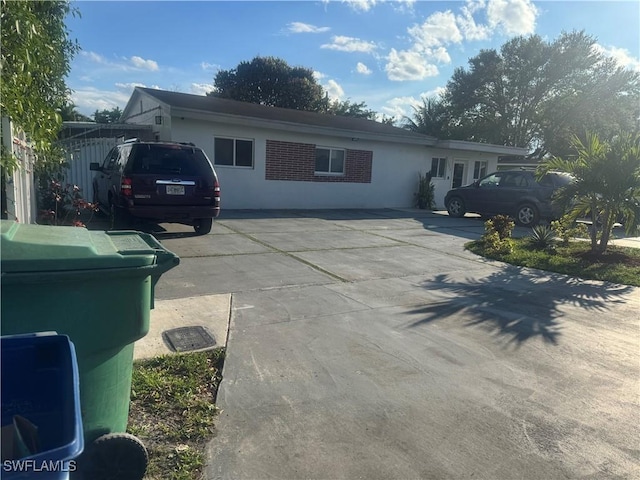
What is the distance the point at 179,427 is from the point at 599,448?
2572 mm

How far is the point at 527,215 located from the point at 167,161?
10.6 m

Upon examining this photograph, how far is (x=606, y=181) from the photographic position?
801cm

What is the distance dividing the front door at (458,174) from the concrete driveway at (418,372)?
533 inches

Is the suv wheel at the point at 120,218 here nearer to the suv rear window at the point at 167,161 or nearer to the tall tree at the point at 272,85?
the suv rear window at the point at 167,161

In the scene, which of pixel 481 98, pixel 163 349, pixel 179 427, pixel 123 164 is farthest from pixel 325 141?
pixel 481 98

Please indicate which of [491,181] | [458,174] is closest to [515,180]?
[491,181]

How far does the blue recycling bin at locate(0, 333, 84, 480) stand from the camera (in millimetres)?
1416

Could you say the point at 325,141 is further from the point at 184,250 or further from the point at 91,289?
the point at 91,289

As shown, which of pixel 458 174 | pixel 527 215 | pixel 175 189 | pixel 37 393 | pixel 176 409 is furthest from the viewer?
pixel 458 174

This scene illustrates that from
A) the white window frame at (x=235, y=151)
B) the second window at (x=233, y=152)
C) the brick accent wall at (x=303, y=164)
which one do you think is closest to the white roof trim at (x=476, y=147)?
the brick accent wall at (x=303, y=164)

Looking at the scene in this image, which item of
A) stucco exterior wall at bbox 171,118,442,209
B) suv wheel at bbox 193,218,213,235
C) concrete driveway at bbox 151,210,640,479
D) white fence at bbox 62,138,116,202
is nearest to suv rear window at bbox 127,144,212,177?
suv wheel at bbox 193,218,213,235

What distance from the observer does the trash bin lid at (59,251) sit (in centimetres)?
175

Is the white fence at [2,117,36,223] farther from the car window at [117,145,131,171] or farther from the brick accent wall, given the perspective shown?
the brick accent wall

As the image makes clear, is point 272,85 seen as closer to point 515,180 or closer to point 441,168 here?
point 441,168
